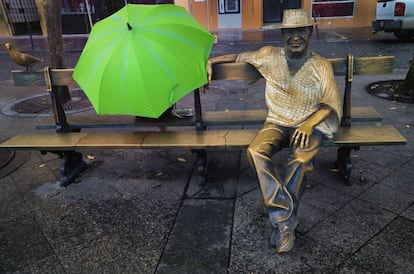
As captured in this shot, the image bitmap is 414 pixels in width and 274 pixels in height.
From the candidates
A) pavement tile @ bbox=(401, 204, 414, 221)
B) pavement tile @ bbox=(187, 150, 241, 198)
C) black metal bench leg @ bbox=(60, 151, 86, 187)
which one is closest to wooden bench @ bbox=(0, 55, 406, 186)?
black metal bench leg @ bbox=(60, 151, 86, 187)

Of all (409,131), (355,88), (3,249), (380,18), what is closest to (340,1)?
(380,18)

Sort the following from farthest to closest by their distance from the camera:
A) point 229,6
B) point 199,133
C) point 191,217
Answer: point 229,6, point 199,133, point 191,217

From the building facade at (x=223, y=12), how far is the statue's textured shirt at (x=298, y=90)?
1269 cm

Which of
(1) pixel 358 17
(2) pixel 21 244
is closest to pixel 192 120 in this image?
(2) pixel 21 244

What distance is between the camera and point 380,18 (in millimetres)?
11203

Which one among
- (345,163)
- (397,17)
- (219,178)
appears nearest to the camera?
(345,163)

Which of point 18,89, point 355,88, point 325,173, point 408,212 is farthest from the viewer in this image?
point 18,89

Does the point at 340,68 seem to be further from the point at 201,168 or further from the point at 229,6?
the point at 229,6

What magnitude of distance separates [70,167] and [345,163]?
2.82 m

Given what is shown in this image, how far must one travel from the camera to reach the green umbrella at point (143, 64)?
3.03 meters

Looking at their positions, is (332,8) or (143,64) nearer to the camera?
(143,64)

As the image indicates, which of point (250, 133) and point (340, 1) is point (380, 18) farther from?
point (250, 133)

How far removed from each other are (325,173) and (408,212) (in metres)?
0.88

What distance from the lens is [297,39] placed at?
2959mm
